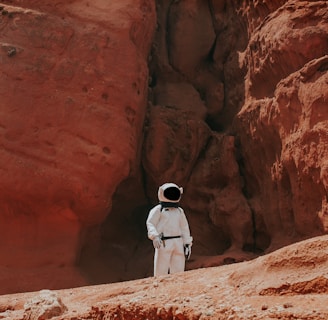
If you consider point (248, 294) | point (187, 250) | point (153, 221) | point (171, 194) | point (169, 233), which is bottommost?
point (248, 294)

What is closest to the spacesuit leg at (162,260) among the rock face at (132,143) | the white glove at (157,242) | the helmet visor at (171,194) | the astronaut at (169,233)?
the astronaut at (169,233)

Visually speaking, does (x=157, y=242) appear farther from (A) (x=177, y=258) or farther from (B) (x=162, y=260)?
(A) (x=177, y=258)

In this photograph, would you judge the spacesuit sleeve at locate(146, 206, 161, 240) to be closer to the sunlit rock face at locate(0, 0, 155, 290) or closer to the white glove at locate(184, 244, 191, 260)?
the white glove at locate(184, 244, 191, 260)

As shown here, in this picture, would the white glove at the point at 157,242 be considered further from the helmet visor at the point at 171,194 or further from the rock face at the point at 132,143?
the rock face at the point at 132,143

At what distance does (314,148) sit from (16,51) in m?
4.86

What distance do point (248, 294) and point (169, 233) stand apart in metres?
3.52

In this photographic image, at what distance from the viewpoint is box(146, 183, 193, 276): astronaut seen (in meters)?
6.54

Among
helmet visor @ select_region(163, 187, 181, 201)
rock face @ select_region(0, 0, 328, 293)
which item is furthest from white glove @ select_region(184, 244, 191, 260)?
rock face @ select_region(0, 0, 328, 293)

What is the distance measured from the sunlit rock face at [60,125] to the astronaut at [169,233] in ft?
8.21

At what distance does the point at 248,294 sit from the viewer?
3.12 m

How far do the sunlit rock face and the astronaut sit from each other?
2.50 meters

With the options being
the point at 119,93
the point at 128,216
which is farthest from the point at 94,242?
the point at 119,93

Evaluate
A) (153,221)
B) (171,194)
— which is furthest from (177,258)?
(171,194)

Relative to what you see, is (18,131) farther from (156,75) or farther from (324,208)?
(324,208)
